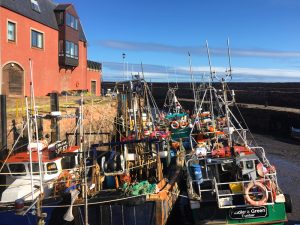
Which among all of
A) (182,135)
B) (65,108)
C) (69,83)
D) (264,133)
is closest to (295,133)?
(264,133)

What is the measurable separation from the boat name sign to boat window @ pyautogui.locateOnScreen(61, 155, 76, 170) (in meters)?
5.66

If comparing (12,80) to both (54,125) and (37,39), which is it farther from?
(54,125)

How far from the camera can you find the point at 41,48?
112 feet

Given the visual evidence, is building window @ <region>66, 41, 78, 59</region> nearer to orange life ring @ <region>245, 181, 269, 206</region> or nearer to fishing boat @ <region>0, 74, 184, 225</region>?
fishing boat @ <region>0, 74, 184, 225</region>

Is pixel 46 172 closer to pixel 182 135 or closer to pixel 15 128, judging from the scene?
pixel 15 128

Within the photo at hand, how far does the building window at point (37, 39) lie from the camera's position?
32.8 meters

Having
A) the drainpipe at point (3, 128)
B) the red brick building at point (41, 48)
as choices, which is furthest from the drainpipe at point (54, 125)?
the red brick building at point (41, 48)

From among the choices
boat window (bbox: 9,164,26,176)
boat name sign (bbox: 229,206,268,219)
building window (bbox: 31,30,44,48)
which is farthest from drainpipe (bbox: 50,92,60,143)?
building window (bbox: 31,30,44,48)

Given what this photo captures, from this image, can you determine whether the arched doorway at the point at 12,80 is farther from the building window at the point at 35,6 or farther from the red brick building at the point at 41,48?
the building window at the point at 35,6

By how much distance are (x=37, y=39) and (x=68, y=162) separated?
72.9ft

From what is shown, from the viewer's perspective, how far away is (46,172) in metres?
13.0

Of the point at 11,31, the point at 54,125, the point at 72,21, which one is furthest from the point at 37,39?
the point at 54,125

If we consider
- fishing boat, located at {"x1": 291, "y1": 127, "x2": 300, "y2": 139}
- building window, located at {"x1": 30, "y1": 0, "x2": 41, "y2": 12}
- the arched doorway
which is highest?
building window, located at {"x1": 30, "y1": 0, "x2": 41, "y2": 12}

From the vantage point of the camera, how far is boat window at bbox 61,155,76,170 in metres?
13.7
